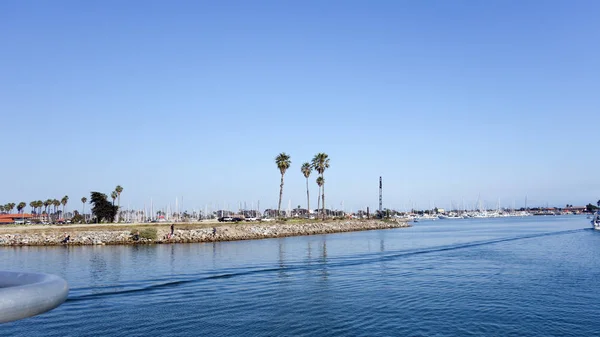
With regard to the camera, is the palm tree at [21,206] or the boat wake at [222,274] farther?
the palm tree at [21,206]

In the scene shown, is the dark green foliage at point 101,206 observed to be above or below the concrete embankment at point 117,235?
above

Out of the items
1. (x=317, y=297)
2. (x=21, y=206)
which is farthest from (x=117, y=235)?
(x=21, y=206)

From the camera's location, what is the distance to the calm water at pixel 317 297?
18.0 m

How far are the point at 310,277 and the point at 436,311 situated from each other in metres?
11.2

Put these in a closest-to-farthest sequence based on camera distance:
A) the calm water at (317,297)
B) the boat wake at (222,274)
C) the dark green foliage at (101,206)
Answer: the calm water at (317,297)
the boat wake at (222,274)
the dark green foliage at (101,206)

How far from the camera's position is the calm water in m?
18.0

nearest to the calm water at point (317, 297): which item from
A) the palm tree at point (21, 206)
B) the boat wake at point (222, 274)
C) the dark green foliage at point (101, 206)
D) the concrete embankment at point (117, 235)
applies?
the boat wake at point (222, 274)

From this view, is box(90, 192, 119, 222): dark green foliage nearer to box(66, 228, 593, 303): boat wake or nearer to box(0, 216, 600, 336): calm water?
box(0, 216, 600, 336): calm water

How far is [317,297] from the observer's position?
23.9 m

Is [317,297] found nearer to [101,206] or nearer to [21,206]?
[101,206]

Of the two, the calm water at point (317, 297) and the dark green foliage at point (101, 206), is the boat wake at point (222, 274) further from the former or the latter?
the dark green foliage at point (101, 206)

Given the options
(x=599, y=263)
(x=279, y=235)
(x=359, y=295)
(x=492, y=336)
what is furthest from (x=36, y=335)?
(x=279, y=235)

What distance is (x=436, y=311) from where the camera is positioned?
69.1ft

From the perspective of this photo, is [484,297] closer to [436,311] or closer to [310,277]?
[436,311]
